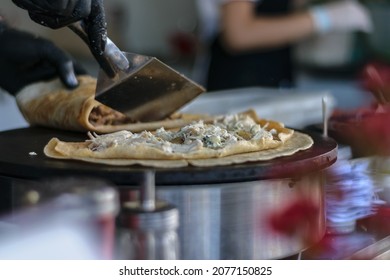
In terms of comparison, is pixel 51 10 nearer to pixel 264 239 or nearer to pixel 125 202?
pixel 125 202

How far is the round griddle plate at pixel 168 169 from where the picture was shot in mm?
1058

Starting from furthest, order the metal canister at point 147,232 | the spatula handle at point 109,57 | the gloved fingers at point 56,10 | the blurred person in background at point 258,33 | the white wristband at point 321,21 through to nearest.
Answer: the white wristband at point 321,21
the blurred person in background at point 258,33
the spatula handle at point 109,57
the gloved fingers at point 56,10
the metal canister at point 147,232

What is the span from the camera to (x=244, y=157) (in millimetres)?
1153

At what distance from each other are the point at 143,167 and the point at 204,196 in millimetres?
104

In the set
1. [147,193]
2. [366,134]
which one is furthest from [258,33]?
[147,193]

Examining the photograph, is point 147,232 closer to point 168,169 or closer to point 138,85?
point 168,169

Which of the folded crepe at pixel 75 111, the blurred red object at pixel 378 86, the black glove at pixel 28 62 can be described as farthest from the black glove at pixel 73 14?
the blurred red object at pixel 378 86

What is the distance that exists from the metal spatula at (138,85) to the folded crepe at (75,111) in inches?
1.6

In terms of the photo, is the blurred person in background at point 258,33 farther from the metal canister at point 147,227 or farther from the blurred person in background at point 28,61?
the metal canister at point 147,227

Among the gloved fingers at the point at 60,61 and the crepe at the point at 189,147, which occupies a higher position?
the gloved fingers at the point at 60,61

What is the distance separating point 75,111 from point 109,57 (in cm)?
18

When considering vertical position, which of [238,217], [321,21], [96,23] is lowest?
[238,217]

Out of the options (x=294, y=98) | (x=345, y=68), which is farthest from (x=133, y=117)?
(x=345, y=68)

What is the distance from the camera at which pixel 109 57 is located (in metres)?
1.34
